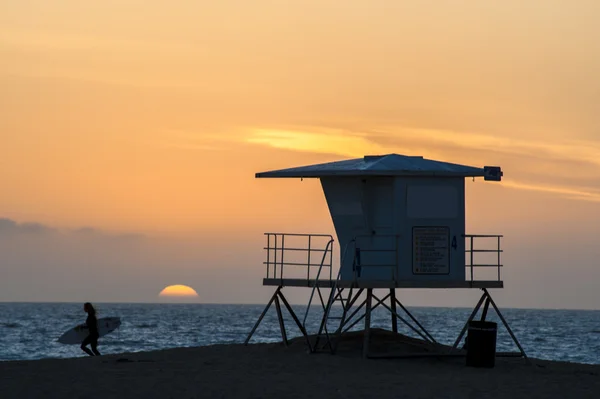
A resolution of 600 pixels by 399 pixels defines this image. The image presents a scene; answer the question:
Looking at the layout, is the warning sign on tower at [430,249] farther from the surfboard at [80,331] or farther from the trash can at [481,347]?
the surfboard at [80,331]

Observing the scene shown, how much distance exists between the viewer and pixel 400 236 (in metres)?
30.4

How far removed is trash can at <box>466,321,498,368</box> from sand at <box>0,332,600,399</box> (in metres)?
0.35

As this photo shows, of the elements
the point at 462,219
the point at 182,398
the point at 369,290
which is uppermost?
the point at 462,219

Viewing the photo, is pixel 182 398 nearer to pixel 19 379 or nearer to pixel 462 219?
pixel 19 379

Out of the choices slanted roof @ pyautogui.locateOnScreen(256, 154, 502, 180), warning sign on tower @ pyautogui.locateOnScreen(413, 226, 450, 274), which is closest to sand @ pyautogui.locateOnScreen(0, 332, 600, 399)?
warning sign on tower @ pyautogui.locateOnScreen(413, 226, 450, 274)

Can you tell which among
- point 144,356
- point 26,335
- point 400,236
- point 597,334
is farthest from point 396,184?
point 597,334

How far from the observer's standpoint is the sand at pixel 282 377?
2297 cm

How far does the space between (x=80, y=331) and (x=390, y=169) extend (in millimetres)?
17086

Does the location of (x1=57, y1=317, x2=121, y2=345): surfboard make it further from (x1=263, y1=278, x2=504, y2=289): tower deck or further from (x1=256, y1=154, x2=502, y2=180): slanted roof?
(x1=256, y1=154, x2=502, y2=180): slanted roof

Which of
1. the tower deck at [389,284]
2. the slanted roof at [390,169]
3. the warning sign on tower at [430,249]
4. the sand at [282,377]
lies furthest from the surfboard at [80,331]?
the warning sign on tower at [430,249]

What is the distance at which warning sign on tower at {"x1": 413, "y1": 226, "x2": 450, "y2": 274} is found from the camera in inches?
1202

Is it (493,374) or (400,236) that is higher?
(400,236)

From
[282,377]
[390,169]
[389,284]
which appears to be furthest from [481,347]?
[282,377]

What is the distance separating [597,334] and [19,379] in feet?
361
